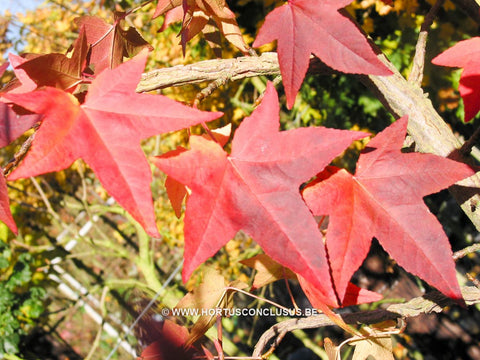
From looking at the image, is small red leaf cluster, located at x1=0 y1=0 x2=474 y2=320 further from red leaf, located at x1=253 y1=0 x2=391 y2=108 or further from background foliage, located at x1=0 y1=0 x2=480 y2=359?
background foliage, located at x1=0 y1=0 x2=480 y2=359

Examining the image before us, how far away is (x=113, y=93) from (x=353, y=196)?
382mm

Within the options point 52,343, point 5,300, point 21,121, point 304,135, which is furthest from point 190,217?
point 52,343

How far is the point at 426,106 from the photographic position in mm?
714

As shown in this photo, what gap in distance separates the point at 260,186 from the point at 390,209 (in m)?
0.20

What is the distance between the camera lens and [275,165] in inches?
20.4

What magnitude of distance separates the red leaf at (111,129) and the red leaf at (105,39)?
236 millimetres

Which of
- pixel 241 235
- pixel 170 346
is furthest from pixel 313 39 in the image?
pixel 241 235

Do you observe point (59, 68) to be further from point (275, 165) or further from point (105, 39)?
point (275, 165)

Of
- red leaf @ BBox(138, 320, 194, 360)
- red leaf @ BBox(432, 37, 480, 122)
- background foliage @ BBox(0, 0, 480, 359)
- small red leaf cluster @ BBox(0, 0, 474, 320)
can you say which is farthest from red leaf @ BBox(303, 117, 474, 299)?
background foliage @ BBox(0, 0, 480, 359)

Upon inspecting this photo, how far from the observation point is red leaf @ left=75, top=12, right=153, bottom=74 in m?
0.73

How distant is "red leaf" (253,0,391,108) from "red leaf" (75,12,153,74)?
0.97ft

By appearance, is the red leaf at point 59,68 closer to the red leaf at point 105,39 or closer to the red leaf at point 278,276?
the red leaf at point 105,39

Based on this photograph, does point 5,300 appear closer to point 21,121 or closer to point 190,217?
point 21,121

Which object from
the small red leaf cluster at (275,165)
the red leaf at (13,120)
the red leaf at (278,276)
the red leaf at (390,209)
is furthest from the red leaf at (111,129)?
the red leaf at (278,276)
